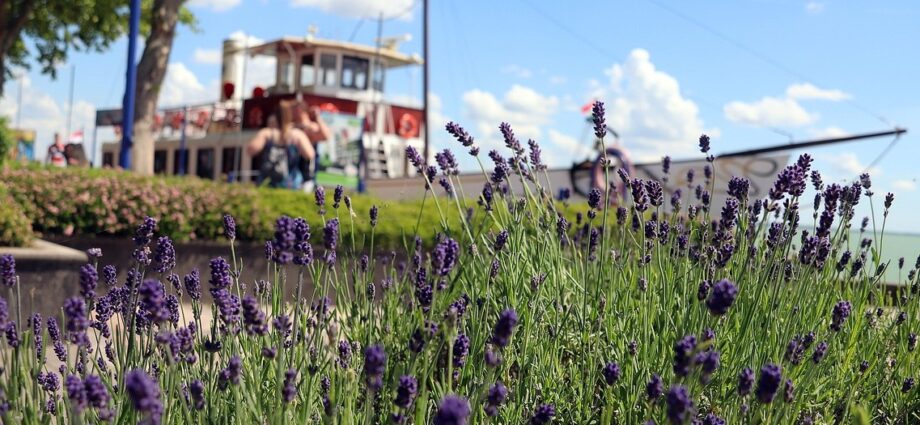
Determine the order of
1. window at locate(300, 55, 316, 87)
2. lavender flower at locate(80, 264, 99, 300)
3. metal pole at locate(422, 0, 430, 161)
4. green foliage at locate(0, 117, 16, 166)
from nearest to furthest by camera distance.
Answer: lavender flower at locate(80, 264, 99, 300) < green foliage at locate(0, 117, 16, 166) < window at locate(300, 55, 316, 87) < metal pole at locate(422, 0, 430, 161)

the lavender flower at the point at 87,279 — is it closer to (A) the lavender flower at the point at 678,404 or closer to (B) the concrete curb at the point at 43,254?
(A) the lavender flower at the point at 678,404

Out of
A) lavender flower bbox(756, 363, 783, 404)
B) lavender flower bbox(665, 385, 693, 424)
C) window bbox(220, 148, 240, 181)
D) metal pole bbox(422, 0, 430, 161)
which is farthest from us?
metal pole bbox(422, 0, 430, 161)

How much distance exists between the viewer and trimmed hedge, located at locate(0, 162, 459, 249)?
7.86 metres

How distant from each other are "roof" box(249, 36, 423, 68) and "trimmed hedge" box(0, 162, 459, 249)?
12.0 meters

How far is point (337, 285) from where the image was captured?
12.1 feet

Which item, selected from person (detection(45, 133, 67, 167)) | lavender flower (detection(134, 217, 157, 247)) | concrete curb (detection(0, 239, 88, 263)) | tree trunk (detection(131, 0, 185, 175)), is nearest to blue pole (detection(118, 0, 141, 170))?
tree trunk (detection(131, 0, 185, 175))

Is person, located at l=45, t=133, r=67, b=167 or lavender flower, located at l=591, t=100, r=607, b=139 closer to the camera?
lavender flower, located at l=591, t=100, r=607, b=139

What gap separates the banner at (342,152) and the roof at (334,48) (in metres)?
3.16

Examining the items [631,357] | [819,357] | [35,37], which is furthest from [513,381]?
[35,37]

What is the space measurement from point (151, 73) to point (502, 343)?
46.0 ft

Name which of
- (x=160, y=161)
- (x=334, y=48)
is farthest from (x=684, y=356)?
(x=160, y=161)

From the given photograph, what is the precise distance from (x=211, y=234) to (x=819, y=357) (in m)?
6.86

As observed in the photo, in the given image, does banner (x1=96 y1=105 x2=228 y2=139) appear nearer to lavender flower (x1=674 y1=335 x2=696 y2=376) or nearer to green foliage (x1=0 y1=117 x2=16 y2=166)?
green foliage (x1=0 y1=117 x2=16 y2=166)

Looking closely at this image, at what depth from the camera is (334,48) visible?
20891 mm
